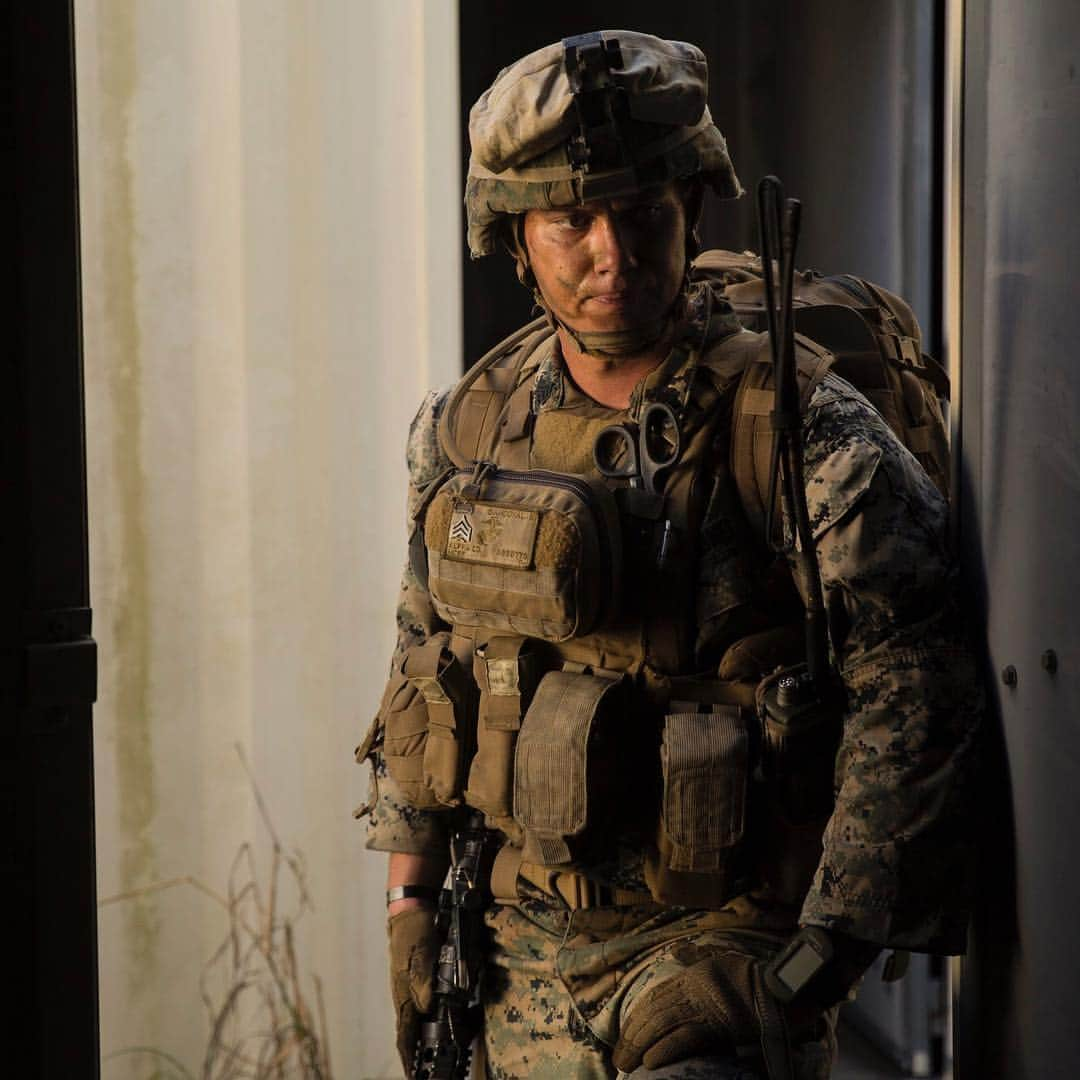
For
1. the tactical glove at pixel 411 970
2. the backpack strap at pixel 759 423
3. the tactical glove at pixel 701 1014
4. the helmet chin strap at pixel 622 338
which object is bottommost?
the tactical glove at pixel 411 970

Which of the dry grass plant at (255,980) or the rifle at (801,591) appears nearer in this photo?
the rifle at (801,591)

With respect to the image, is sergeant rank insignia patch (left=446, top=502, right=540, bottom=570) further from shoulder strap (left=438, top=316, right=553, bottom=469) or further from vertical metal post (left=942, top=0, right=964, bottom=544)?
vertical metal post (left=942, top=0, right=964, bottom=544)

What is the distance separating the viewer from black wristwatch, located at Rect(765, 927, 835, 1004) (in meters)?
1.66

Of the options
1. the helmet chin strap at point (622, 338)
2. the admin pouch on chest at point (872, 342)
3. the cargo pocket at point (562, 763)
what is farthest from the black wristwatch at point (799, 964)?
the helmet chin strap at point (622, 338)

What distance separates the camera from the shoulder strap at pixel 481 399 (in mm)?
2111

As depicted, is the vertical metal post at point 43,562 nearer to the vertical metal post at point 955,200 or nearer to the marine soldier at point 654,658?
the marine soldier at point 654,658

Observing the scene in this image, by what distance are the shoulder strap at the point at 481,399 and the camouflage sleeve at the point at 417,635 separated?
0.05 m

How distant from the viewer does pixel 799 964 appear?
1671 mm

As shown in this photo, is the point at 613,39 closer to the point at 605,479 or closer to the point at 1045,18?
the point at 605,479

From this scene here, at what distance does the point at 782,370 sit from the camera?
66.8 inches

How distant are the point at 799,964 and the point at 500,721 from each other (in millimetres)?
501

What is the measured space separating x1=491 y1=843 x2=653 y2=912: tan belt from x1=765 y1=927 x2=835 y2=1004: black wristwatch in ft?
0.88

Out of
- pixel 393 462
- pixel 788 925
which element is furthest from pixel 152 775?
pixel 788 925

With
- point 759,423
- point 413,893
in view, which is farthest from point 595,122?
point 413,893
